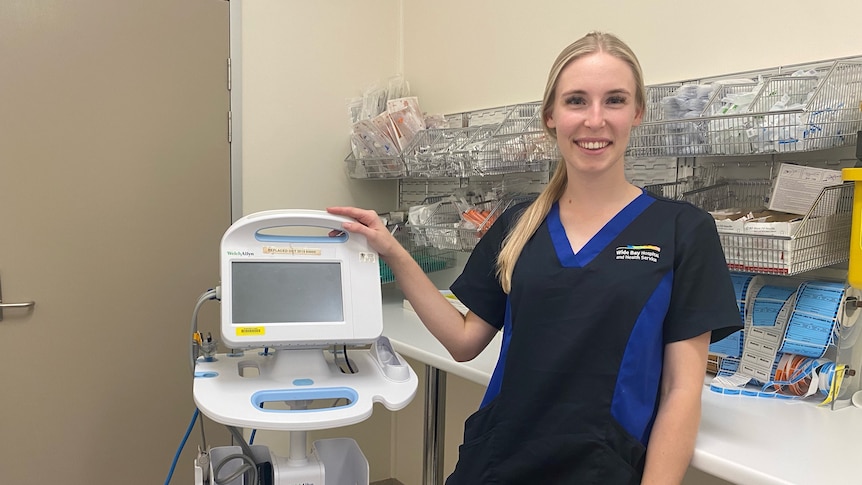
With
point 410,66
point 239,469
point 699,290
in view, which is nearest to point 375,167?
point 410,66

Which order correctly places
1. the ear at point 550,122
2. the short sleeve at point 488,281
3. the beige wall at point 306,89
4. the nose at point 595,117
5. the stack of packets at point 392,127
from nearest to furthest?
the nose at point 595,117 < the ear at point 550,122 < the short sleeve at point 488,281 < the stack of packets at point 392,127 < the beige wall at point 306,89

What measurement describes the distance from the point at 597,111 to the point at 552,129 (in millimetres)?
154

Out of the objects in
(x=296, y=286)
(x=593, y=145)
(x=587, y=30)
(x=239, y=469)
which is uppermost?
(x=587, y=30)

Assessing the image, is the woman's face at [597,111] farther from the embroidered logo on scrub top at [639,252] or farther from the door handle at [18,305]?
the door handle at [18,305]

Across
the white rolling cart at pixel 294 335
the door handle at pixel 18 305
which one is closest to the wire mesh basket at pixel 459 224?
the white rolling cart at pixel 294 335

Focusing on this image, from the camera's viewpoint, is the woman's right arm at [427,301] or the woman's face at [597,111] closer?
the woman's face at [597,111]

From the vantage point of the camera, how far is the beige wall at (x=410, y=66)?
191 cm

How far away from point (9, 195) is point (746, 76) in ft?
7.23

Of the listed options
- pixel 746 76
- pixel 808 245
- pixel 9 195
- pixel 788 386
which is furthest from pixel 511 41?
pixel 9 195

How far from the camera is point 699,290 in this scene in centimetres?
110

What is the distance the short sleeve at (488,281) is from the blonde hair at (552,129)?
0.04m

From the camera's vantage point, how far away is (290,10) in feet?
8.45

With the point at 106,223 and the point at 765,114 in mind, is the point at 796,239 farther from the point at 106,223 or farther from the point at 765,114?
the point at 106,223

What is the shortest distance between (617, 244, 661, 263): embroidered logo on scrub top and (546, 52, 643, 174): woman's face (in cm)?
16
